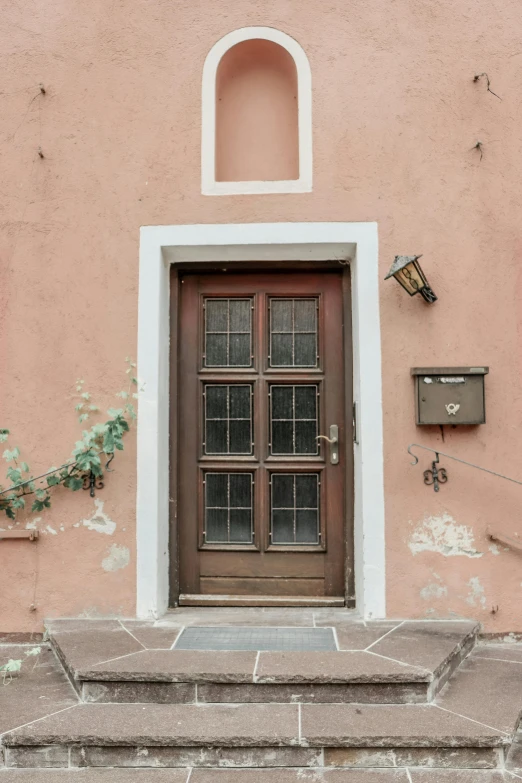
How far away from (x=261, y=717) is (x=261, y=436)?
5.38 ft

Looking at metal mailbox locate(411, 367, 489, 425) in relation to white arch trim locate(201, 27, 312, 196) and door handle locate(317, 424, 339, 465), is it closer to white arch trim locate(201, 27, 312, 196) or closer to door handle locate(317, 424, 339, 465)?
door handle locate(317, 424, 339, 465)

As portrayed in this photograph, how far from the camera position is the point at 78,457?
372 centimetres

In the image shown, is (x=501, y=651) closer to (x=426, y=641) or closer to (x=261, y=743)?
(x=426, y=641)

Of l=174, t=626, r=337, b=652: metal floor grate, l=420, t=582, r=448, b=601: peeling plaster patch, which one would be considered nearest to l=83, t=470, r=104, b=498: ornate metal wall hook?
l=174, t=626, r=337, b=652: metal floor grate

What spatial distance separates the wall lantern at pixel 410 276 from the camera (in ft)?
11.7

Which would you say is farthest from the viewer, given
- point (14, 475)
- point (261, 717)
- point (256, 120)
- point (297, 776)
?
point (256, 120)

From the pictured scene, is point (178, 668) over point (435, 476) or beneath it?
beneath

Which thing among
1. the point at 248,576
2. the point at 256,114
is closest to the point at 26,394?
the point at 248,576

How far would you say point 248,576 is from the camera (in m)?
4.03

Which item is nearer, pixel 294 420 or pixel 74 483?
pixel 74 483

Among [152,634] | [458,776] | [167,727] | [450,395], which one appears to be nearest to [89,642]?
[152,634]

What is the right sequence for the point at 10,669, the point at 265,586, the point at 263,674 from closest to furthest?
the point at 263,674 < the point at 10,669 < the point at 265,586

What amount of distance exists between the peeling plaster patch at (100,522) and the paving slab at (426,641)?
155 cm

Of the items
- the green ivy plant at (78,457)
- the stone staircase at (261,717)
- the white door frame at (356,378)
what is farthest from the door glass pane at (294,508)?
the green ivy plant at (78,457)
